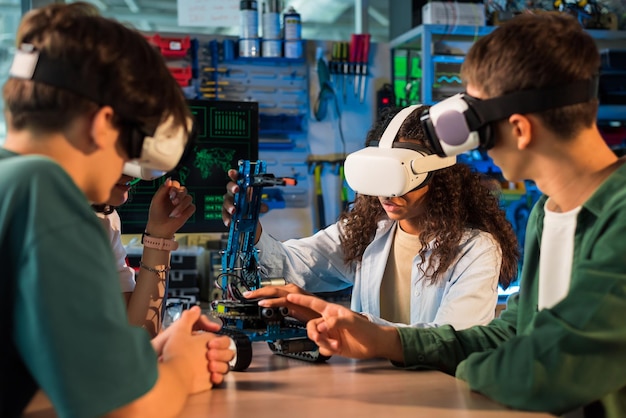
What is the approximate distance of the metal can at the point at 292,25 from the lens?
4340 millimetres

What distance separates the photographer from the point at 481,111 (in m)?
1.43

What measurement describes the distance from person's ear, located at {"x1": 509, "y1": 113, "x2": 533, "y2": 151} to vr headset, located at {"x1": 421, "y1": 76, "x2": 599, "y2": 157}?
0.04ft

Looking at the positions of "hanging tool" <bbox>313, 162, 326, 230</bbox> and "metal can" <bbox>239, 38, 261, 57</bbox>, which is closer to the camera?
"metal can" <bbox>239, 38, 261, 57</bbox>

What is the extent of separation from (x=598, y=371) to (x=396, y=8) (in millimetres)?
3950

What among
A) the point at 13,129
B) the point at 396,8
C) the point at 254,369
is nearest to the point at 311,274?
the point at 254,369

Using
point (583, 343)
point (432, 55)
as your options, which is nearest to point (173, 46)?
point (432, 55)

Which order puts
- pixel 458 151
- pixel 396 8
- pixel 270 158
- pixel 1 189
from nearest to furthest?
pixel 1 189
pixel 458 151
pixel 270 158
pixel 396 8

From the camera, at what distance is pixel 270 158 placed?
442cm

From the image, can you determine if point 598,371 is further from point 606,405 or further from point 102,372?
point 102,372

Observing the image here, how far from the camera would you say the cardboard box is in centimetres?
429

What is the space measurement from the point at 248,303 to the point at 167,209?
518 millimetres

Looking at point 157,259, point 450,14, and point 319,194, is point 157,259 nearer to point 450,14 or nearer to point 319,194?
point 319,194

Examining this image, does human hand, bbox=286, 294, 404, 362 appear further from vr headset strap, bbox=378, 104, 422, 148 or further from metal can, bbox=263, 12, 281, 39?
metal can, bbox=263, 12, 281, 39

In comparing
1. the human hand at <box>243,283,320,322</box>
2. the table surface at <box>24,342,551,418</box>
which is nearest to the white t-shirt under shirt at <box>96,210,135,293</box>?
the human hand at <box>243,283,320,322</box>
